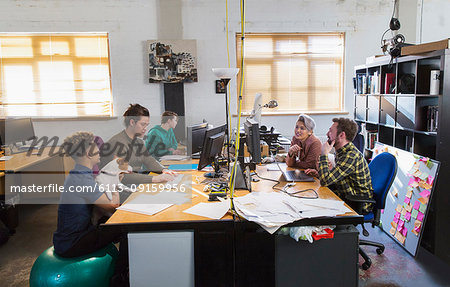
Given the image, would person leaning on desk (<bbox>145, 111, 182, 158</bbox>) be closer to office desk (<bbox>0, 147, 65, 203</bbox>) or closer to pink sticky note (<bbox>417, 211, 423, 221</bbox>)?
office desk (<bbox>0, 147, 65, 203</bbox>)

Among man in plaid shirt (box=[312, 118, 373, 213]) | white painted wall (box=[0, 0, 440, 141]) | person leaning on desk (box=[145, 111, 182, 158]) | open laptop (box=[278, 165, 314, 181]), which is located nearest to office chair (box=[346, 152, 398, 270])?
man in plaid shirt (box=[312, 118, 373, 213])

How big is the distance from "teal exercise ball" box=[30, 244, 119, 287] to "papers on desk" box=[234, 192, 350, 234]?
36.3 inches

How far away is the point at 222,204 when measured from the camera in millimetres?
2273

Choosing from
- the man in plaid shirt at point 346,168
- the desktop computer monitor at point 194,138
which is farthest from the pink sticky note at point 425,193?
the desktop computer monitor at point 194,138

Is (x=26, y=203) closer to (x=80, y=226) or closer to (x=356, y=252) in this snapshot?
(x=80, y=226)

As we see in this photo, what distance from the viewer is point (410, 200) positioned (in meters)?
3.14

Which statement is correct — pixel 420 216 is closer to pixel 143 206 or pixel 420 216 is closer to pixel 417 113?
pixel 417 113

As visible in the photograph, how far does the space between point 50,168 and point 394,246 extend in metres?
4.30

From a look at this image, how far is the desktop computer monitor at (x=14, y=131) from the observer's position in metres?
4.52

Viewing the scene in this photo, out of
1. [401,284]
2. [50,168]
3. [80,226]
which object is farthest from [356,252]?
[50,168]

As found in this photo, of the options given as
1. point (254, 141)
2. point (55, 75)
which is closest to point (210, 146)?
point (254, 141)

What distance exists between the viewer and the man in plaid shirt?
267cm

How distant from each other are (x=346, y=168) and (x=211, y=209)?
3.75 feet

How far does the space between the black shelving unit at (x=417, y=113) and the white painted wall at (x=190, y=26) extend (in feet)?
4.69
